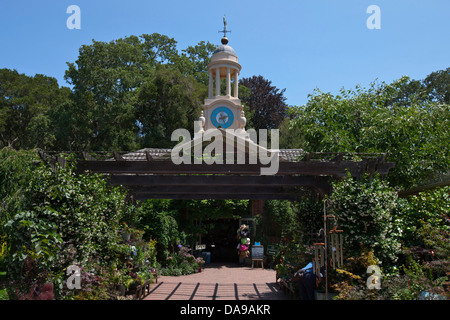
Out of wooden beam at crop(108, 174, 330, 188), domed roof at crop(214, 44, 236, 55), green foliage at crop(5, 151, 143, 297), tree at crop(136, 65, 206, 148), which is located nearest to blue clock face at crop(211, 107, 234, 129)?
domed roof at crop(214, 44, 236, 55)

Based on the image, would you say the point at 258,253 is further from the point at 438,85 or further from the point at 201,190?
the point at 438,85

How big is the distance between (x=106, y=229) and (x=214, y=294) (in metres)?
3.90

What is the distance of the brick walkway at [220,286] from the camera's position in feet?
34.5

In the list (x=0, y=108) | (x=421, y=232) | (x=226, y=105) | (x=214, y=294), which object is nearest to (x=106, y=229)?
(x=214, y=294)

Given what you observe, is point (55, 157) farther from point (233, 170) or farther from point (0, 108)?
point (0, 108)

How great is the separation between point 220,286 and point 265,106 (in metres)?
24.8

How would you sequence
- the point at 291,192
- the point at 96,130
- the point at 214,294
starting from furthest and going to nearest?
the point at 96,130, the point at 291,192, the point at 214,294

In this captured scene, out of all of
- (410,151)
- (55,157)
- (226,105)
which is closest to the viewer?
(55,157)

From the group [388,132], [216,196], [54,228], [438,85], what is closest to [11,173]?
[54,228]

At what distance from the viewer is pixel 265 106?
3553 centimetres

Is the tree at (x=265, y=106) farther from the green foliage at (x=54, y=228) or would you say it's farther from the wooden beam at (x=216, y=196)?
the green foliage at (x=54, y=228)

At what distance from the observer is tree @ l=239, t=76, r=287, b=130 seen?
35.1m

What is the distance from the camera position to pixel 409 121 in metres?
12.0

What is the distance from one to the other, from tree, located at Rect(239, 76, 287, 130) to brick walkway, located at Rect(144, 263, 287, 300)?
64.4 ft
